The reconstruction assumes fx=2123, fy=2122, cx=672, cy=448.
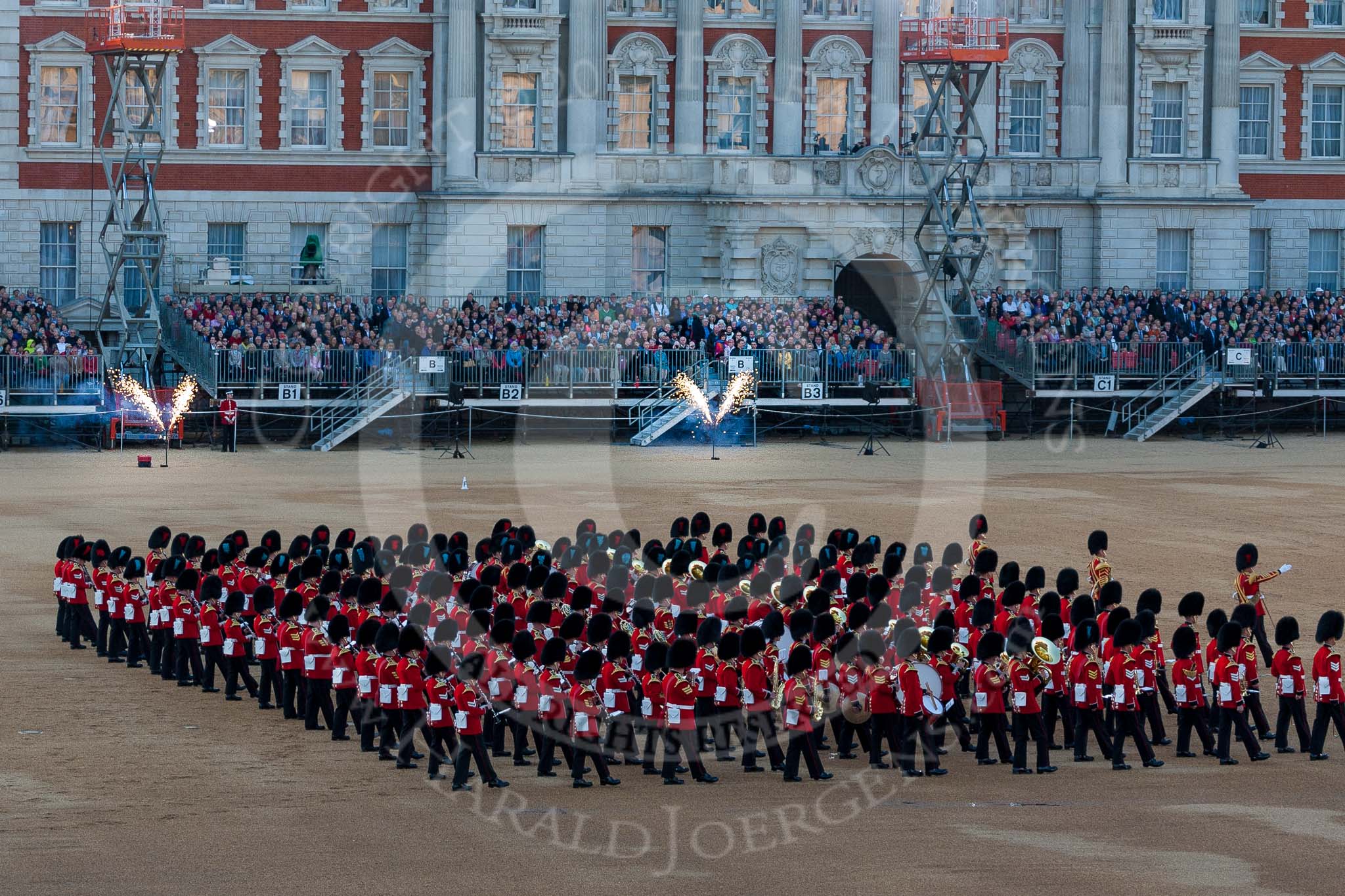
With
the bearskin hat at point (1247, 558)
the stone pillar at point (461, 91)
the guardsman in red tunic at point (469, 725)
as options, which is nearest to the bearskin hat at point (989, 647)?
the guardsman in red tunic at point (469, 725)

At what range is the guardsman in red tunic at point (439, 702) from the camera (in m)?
17.4

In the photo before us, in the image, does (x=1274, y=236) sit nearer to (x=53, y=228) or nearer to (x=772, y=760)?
(x=53, y=228)

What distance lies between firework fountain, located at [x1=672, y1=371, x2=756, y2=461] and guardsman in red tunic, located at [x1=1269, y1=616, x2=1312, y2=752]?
2645 cm

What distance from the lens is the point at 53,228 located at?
50.6m

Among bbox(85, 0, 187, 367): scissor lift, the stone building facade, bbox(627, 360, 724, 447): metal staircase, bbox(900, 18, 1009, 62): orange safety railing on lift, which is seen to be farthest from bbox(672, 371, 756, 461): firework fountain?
bbox(85, 0, 187, 367): scissor lift

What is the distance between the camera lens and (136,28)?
48.9 metres

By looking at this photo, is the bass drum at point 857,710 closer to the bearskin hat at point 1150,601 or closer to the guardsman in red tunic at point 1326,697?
the bearskin hat at point 1150,601

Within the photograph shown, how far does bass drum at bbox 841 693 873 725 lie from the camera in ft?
59.9

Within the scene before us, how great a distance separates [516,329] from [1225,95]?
815 inches

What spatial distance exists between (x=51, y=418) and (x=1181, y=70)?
29.6 meters

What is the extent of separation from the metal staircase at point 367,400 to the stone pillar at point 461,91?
312 inches

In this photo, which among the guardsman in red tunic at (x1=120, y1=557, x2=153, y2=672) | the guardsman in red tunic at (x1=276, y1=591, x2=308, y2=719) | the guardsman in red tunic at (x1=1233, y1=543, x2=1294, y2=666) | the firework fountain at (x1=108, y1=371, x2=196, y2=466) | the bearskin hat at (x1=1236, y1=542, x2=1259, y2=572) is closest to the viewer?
the guardsman in red tunic at (x1=276, y1=591, x2=308, y2=719)

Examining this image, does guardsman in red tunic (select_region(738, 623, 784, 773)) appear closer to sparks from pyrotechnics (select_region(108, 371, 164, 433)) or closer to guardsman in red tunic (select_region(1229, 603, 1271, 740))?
guardsman in red tunic (select_region(1229, 603, 1271, 740))

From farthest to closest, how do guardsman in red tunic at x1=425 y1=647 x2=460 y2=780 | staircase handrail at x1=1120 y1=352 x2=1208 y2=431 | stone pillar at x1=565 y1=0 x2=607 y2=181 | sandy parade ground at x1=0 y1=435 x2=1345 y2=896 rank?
stone pillar at x1=565 y1=0 x2=607 y2=181 → staircase handrail at x1=1120 y1=352 x2=1208 y2=431 → guardsman in red tunic at x1=425 y1=647 x2=460 y2=780 → sandy parade ground at x1=0 y1=435 x2=1345 y2=896
